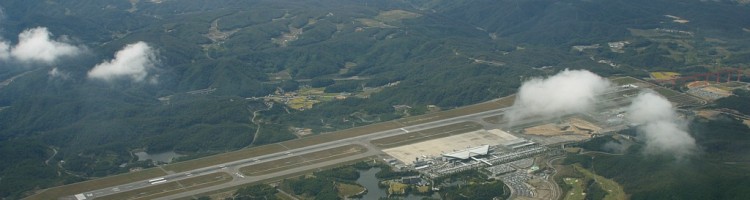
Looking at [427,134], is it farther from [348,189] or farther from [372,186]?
[348,189]

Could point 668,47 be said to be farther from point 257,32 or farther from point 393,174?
point 393,174

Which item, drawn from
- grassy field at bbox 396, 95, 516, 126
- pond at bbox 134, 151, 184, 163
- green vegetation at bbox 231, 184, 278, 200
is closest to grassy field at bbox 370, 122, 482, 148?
grassy field at bbox 396, 95, 516, 126

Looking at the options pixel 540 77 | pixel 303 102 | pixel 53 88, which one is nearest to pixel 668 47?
pixel 540 77

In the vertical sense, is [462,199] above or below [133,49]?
below

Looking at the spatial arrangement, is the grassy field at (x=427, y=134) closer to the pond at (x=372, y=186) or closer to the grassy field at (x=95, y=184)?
the pond at (x=372, y=186)

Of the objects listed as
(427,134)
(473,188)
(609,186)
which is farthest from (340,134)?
(609,186)

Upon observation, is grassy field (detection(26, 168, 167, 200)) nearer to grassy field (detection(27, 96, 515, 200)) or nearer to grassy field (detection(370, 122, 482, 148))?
grassy field (detection(27, 96, 515, 200))

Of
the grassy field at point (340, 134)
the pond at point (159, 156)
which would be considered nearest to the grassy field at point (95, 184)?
the pond at point (159, 156)
